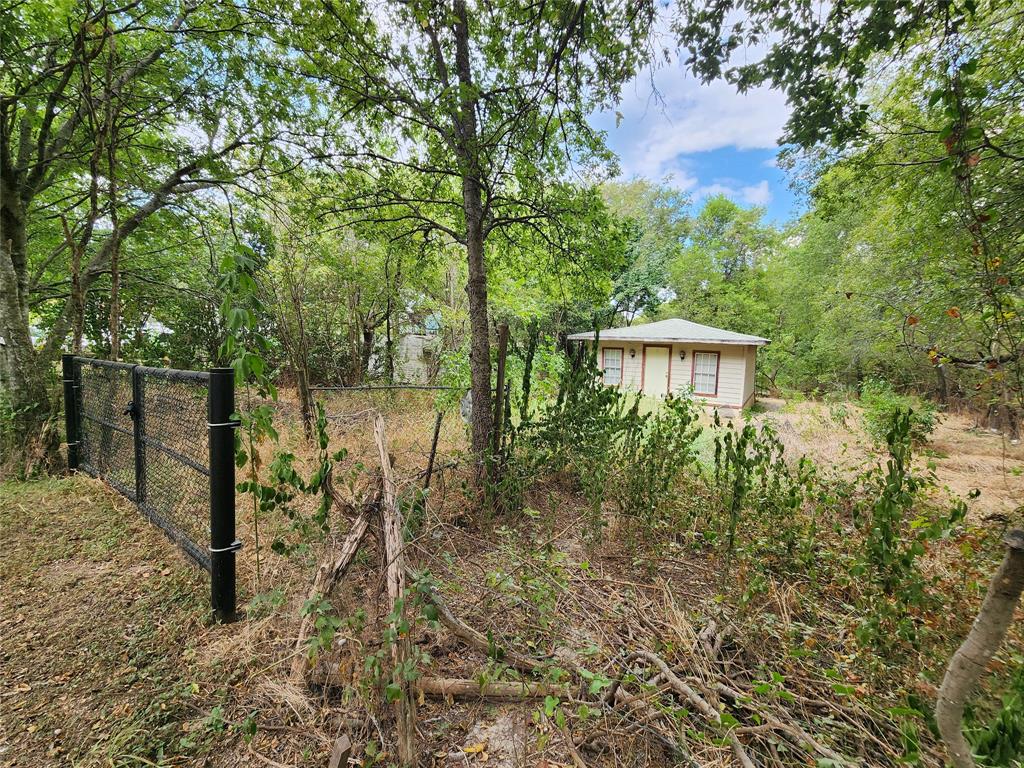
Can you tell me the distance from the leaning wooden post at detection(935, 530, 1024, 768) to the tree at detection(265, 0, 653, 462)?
2.80 metres

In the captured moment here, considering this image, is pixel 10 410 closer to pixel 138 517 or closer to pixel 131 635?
pixel 138 517

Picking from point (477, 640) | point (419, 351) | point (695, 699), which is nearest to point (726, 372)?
point (419, 351)

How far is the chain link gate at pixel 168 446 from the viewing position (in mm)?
1871

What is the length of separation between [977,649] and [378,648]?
1.73m

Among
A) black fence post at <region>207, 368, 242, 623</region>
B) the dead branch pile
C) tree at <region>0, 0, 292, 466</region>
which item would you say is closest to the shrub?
the dead branch pile

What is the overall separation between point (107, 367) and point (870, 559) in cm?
506

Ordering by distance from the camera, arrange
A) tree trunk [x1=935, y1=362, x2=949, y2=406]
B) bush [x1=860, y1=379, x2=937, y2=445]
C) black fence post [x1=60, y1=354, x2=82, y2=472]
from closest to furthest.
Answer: black fence post [x1=60, y1=354, x2=82, y2=472], bush [x1=860, y1=379, x2=937, y2=445], tree trunk [x1=935, y1=362, x2=949, y2=406]

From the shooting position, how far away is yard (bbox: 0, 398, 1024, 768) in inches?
52.0

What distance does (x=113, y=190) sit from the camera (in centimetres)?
309

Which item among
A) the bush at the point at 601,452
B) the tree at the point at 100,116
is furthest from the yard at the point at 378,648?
the tree at the point at 100,116

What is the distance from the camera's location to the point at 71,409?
3523 millimetres

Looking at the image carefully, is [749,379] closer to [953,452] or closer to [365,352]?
[953,452]

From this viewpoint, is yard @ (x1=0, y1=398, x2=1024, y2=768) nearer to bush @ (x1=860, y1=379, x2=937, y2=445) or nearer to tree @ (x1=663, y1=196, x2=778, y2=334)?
bush @ (x1=860, y1=379, x2=937, y2=445)

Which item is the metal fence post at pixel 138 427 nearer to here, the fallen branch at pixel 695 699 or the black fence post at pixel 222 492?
the black fence post at pixel 222 492
